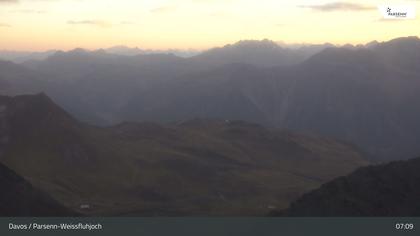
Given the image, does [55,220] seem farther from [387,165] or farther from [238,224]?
[387,165]

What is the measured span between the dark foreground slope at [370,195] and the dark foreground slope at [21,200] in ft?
154

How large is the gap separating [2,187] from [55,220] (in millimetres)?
67331

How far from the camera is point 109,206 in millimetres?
178625

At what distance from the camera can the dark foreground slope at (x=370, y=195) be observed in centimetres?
8919

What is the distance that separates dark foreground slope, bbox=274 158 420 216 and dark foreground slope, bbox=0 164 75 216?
4697cm

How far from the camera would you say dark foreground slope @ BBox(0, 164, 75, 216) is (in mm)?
105312

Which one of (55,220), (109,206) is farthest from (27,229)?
(109,206)

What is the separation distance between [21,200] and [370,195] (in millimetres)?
62313
